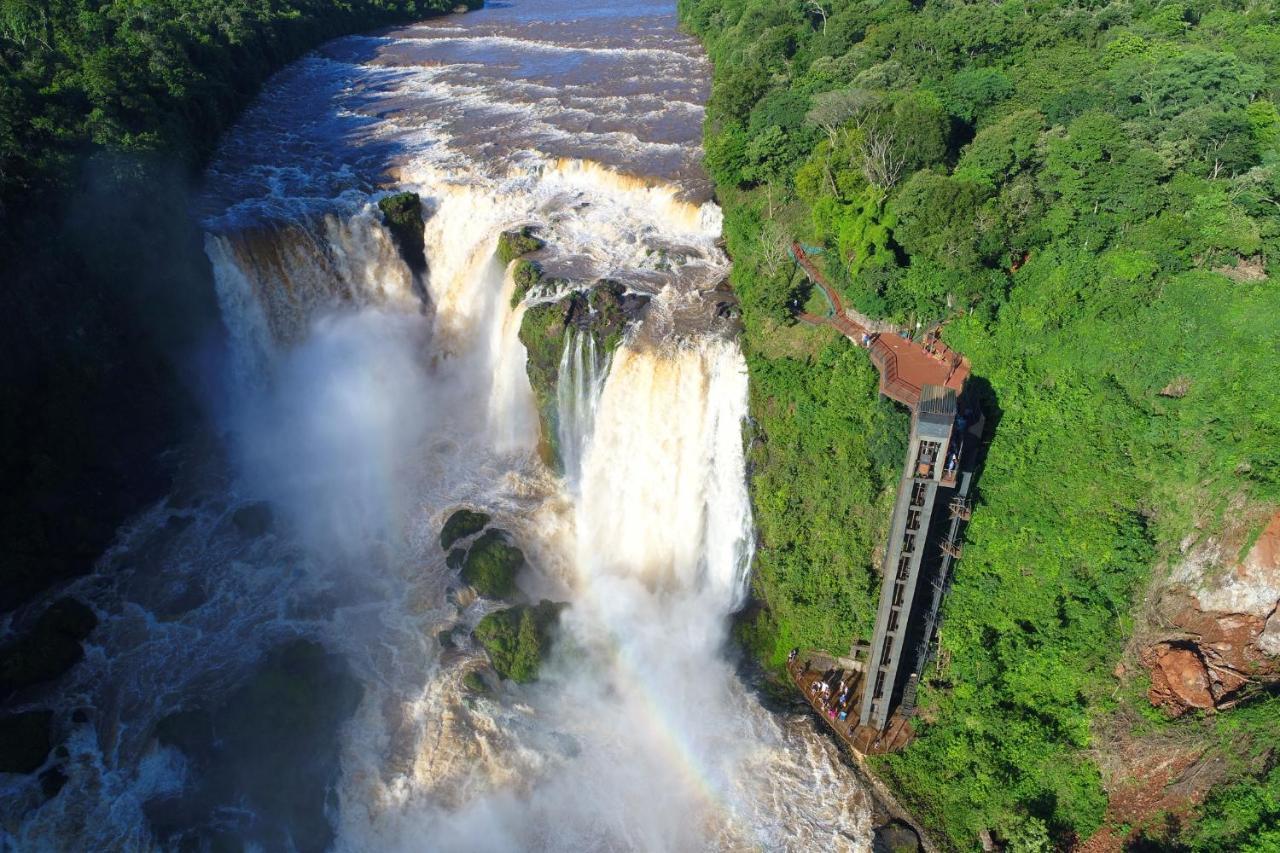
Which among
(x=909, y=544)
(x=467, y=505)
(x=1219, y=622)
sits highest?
(x=909, y=544)

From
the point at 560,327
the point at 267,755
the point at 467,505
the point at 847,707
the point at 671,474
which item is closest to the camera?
the point at 267,755

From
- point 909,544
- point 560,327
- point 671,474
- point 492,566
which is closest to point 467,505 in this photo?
point 492,566

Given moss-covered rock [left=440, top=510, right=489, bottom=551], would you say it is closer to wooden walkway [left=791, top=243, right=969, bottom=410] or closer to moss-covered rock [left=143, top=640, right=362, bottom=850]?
moss-covered rock [left=143, top=640, right=362, bottom=850]

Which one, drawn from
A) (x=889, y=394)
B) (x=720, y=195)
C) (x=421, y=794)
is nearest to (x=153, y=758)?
(x=421, y=794)

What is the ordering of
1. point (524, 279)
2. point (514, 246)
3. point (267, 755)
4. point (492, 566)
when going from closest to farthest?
point (267, 755), point (492, 566), point (524, 279), point (514, 246)

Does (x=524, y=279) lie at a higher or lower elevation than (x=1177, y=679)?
higher

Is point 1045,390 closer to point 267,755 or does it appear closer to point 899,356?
point 899,356

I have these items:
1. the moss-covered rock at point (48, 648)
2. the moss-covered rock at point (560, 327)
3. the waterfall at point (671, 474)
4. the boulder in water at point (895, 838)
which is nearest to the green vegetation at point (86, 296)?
the moss-covered rock at point (48, 648)
